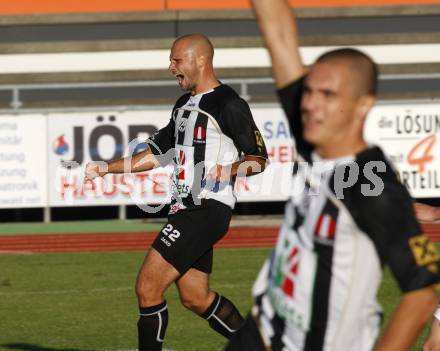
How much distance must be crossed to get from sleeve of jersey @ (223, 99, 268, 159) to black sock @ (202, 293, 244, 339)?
Result: 1.09 metres

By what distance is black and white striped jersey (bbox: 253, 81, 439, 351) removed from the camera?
3.59m

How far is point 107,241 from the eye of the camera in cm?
1762

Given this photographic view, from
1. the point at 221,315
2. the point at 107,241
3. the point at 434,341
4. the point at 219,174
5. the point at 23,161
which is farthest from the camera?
the point at 23,161

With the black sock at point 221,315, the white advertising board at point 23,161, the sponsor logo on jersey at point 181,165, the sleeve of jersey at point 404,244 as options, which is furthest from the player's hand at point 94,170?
the white advertising board at point 23,161

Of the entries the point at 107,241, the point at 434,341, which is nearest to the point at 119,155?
the point at 107,241

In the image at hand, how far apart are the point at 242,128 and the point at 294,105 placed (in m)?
3.89

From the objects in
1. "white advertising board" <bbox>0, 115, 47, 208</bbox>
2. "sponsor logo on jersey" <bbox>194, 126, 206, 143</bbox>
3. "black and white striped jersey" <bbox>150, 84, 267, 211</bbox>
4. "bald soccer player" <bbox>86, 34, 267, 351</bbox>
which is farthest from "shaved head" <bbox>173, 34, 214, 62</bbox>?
"white advertising board" <bbox>0, 115, 47, 208</bbox>

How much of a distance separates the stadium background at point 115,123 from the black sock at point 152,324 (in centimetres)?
118

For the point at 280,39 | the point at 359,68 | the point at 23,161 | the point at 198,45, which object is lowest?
the point at 23,161

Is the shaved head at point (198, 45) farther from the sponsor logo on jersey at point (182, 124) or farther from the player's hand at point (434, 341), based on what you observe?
the player's hand at point (434, 341)

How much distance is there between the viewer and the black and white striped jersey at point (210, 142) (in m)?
8.19

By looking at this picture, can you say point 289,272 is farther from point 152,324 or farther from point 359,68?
point 152,324

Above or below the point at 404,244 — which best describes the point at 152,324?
below

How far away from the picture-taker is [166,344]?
9.29m
